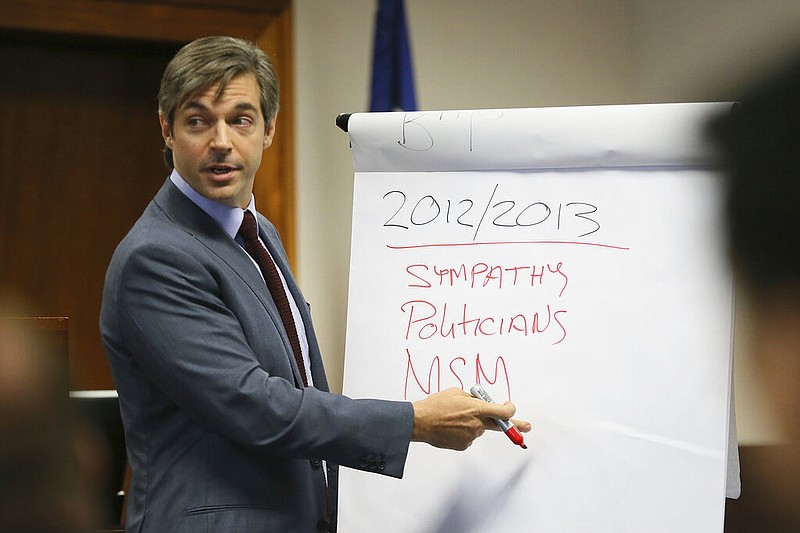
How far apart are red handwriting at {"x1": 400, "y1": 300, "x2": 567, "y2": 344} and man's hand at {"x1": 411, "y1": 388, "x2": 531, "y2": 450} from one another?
0.15 m

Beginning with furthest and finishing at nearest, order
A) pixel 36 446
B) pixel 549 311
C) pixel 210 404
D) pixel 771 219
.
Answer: pixel 549 311, pixel 210 404, pixel 36 446, pixel 771 219

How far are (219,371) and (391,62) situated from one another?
173cm

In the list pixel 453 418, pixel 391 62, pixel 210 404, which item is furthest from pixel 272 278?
pixel 391 62

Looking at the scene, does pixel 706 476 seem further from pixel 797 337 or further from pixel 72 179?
pixel 72 179

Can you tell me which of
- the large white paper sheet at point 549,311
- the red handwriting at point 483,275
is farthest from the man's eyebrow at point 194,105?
the red handwriting at point 483,275

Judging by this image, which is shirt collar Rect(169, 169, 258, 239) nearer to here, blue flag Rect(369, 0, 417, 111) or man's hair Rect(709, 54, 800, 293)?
man's hair Rect(709, 54, 800, 293)

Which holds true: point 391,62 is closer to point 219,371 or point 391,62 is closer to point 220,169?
point 220,169

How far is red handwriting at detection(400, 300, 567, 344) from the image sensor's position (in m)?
1.65

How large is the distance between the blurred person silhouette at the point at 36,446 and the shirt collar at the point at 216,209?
79 cm

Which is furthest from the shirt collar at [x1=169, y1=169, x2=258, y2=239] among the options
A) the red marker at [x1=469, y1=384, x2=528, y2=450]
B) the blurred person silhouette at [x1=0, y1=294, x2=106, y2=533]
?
the blurred person silhouette at [x1=0, y1=294, x2=106, y2=533]

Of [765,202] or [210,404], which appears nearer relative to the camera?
[765,202]

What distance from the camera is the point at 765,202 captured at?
1.64 feet

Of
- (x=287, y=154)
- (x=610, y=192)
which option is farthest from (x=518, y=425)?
(x=287, y=154)

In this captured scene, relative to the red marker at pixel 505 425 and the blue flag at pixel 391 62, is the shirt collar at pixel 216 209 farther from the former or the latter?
the blue flag at pixel 391 62
